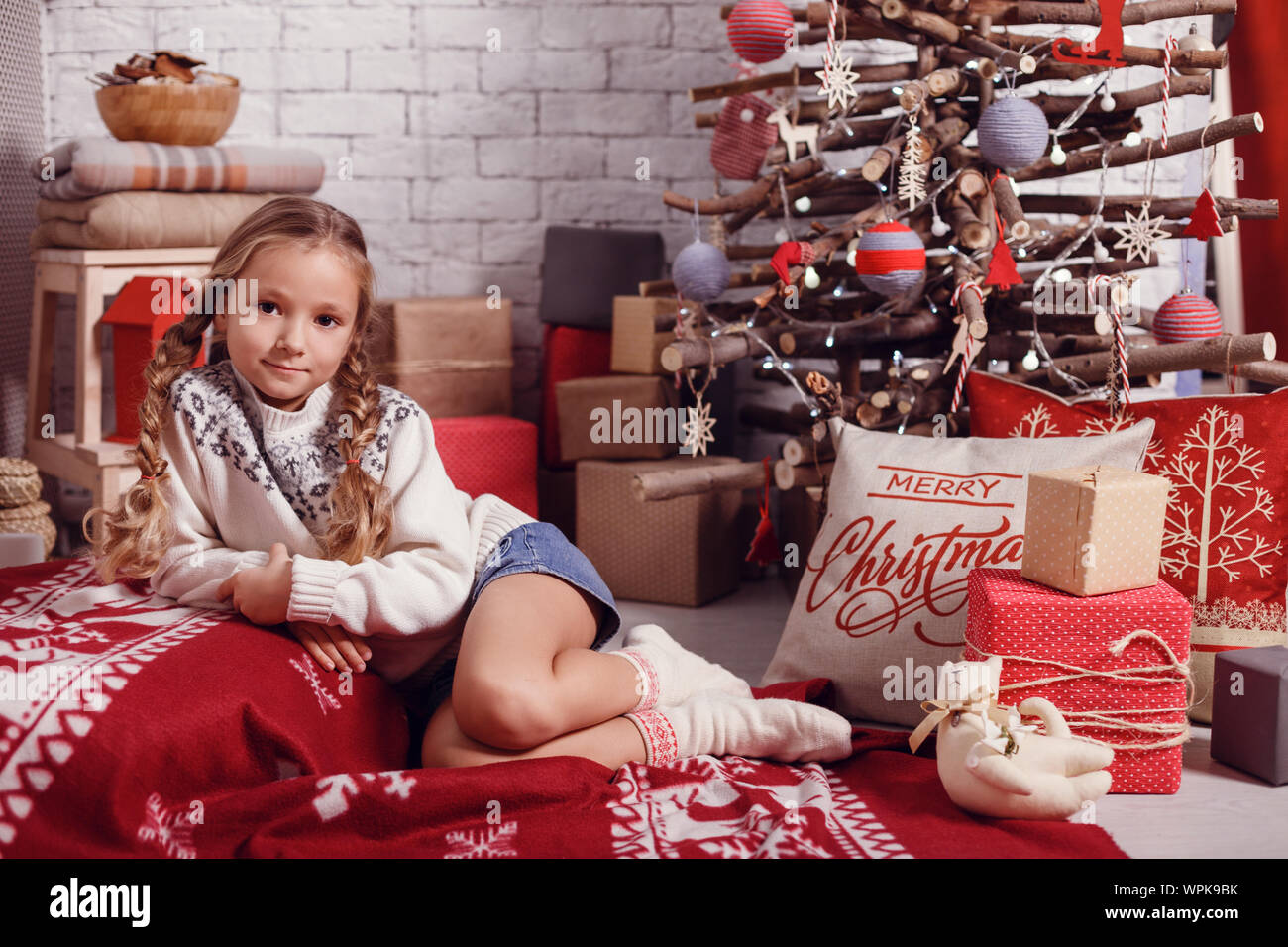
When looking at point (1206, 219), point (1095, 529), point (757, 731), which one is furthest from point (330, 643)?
point (1206, 219)

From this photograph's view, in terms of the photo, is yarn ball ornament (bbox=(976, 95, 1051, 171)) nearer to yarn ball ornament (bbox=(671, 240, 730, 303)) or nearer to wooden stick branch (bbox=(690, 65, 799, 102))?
wooden stick branch (bbox=(690, 65, 799, 102))

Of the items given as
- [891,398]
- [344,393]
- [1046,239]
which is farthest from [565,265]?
[344,393]

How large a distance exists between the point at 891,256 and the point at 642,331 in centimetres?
83

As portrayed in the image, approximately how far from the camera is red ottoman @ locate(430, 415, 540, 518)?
287 cm

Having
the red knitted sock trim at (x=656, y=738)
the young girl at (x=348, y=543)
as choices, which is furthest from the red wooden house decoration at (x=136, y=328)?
the red knitted sock trim at (x=656, y=738)

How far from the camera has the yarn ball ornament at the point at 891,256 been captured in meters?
2.23

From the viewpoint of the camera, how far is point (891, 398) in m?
2.55

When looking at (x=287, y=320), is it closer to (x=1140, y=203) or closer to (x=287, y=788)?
(x=287, y=788)

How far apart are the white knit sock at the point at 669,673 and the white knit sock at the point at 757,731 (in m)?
0.05

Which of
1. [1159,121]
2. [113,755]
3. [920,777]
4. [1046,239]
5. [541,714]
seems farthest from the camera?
[1159,121]

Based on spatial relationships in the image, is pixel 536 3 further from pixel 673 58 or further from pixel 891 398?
pixel 891 398

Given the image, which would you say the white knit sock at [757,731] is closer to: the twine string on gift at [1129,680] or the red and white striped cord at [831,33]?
the twine string on gift at [1129,680]

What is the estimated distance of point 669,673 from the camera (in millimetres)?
1890
